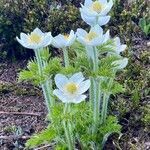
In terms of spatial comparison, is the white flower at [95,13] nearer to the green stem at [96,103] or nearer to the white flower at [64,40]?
the white flower at [64,40]

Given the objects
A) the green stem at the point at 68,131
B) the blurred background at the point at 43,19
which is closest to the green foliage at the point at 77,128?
the green stem at the point at 68,131

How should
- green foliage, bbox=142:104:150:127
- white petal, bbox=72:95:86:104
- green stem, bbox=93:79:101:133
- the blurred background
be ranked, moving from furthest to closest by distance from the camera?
the blurred background < green foliage, bbox=142:104:150:127 < green stem, bbox=93:79:101:133 < white petal, bbox=72:95:86:104

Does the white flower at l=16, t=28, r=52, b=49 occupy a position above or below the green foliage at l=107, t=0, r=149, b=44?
above

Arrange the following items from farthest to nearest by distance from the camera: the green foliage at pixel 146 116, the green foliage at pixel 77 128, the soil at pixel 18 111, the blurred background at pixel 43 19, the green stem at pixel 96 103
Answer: the blurred background at pixel 43 19 < the soil at pixel 18 111 < the green foliage at pixel 146 116 < the green stem at pixel 96 103 < the green foliage at pixel 77 128

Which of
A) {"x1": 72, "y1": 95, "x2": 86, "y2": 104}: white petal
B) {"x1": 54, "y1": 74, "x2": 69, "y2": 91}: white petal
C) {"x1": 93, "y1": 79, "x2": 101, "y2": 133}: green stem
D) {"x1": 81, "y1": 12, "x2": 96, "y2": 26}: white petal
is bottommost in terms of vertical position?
{"x1": 93, "y1": 79, "x2": 101, "y2": 133}: green stem

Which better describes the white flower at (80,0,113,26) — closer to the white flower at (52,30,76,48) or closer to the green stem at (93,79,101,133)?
the white flower at (52,30,76,48)

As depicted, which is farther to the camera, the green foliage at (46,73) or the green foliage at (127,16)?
the green foliage at (127,16)

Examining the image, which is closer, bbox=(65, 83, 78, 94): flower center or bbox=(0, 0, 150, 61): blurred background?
bbox=(65, 83, 78, 94): flower center

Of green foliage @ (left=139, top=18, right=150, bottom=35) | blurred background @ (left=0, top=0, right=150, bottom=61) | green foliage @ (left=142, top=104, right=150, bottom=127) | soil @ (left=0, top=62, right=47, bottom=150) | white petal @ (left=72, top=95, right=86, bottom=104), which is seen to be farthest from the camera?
blurred background @ (left=0, top=0, right=150, bottom=61)

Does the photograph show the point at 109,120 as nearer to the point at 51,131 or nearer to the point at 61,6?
the point at 51,131

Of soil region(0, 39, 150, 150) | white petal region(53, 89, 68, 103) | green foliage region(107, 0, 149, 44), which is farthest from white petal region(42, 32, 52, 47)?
green foliage region(107, 0, 149, 44)
